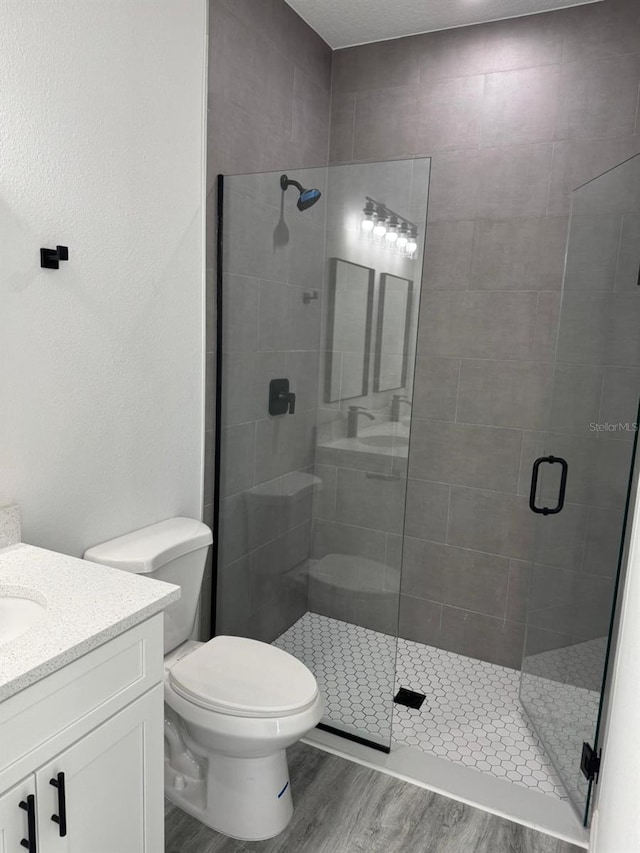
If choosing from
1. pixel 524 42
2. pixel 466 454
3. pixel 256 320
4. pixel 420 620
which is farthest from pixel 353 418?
pixel 524 42

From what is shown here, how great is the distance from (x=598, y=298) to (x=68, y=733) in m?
1.96

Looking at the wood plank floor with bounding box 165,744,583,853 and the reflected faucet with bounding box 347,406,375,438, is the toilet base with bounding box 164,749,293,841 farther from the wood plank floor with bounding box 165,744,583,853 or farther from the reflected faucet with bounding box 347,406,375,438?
the reflected faucet with bounding box 347,406,375,438

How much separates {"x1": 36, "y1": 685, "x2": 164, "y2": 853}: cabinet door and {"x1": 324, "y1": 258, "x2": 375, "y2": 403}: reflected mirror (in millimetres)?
1148

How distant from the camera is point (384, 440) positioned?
2.15 m

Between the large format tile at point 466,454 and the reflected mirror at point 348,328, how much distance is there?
869 millimetres

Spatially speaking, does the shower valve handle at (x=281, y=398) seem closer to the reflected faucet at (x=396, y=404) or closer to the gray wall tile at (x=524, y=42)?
the reflected faucet at (x=396, y=404)

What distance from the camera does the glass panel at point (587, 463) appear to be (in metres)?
1.94

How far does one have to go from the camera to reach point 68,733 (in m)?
1.20

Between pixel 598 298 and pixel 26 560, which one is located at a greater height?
pixel 598 298

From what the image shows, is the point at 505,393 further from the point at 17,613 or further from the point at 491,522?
the point at 17,613

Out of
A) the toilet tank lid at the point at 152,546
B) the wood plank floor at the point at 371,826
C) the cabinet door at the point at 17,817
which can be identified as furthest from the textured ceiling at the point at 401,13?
the wood plank floor at the point at 371,826

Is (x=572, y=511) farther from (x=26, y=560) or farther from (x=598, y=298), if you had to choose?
(x=26, y=560)

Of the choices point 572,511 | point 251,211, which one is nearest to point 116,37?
point 251,211

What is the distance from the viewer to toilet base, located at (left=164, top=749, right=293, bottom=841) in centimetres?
184
